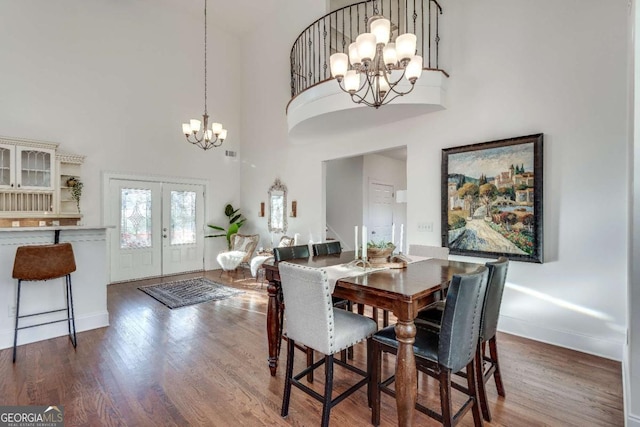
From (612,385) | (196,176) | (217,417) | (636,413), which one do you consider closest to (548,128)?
(612,385)

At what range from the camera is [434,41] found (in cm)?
407

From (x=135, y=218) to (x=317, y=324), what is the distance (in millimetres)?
5752

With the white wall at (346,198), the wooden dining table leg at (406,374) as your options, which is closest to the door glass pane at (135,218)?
the white wall at (346,198)

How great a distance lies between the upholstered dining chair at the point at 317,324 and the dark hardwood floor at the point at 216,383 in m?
0.28

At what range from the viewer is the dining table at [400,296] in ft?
5.62

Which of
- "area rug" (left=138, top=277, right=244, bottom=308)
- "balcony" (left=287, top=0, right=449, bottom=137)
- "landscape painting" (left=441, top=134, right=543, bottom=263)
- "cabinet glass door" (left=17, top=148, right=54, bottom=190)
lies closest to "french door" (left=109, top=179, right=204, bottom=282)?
"area rug" (left=138, top=277, right=244, bottom=308)

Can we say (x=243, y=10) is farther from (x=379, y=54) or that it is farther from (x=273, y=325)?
(x=273, y=325)

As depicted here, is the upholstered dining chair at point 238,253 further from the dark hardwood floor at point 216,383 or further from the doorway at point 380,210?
the doorway at point 380,210

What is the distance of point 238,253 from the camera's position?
6254mm

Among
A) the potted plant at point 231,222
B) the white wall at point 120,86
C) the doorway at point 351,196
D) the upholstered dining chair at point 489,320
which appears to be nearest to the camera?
the upholstered dining chair at point 489,320

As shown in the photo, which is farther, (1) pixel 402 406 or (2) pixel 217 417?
(2) pixel 217 417

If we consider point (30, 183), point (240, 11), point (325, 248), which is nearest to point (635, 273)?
point (325, 248)

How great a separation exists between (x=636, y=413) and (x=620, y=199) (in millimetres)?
1926

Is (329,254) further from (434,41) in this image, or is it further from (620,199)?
(434,41)
